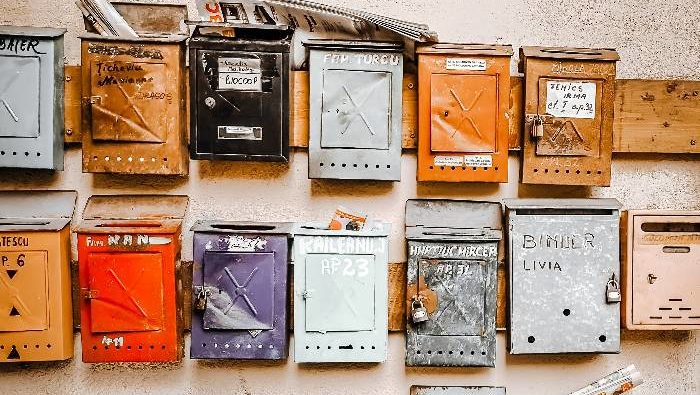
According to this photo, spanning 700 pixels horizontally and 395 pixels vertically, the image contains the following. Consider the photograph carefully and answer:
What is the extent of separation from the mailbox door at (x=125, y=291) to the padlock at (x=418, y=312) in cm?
66

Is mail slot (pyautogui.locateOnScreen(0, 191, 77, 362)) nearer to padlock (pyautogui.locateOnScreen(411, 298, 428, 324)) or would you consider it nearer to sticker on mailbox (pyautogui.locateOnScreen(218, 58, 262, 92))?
sticker on mailbox (pyautogui.locateOnScreen(218, 58, 262, 92))

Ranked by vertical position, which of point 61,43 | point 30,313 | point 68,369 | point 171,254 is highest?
point 61,43

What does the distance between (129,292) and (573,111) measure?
4.14 feet

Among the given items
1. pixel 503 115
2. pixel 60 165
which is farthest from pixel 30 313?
pixel 503 115

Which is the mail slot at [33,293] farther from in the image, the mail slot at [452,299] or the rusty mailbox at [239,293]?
the mail slot at [452,299]

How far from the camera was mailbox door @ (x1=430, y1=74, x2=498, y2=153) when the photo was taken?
5.32 ft

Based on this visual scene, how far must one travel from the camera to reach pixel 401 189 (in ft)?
5.71

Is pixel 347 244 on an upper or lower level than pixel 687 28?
lower

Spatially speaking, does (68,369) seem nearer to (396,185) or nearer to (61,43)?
(61,43)

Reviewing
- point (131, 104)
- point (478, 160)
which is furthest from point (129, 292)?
point (478, 160)

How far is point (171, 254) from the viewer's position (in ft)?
5.20

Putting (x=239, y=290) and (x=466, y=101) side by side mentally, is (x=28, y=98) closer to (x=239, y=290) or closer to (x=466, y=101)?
(x=239, y=290)

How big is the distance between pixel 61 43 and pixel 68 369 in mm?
900

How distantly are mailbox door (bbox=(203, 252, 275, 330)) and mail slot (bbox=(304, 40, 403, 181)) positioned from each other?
32 centimetres
